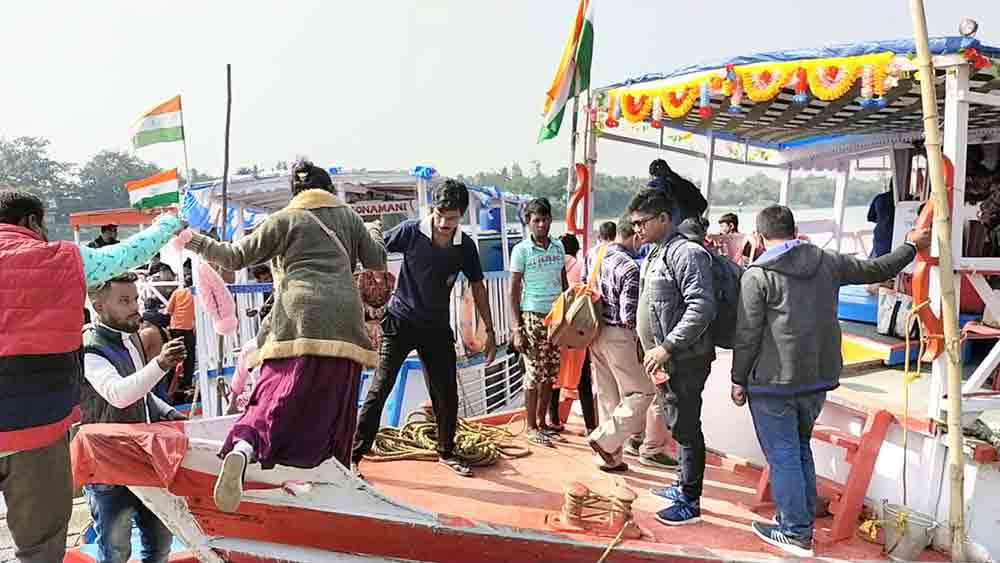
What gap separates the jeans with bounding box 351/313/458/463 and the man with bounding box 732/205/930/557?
5.47ft

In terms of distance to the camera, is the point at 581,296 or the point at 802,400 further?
the point at 581,296

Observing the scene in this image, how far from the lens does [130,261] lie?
2.69m

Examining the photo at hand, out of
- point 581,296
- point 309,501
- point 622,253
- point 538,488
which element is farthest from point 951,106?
point 309,501

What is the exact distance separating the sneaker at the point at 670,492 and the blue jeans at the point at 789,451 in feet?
1.71

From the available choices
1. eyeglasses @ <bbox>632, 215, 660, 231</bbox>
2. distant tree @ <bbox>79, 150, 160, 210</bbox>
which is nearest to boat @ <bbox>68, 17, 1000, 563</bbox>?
eyeglasses @ <bbox>632, 215, 660, 231</bbox>

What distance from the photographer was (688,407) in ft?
11.4

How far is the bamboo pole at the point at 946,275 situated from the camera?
9.83 ft

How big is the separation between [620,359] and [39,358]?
2983mm

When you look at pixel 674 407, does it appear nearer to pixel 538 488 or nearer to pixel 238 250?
pixel 538 488

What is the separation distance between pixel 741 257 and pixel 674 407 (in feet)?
16.1

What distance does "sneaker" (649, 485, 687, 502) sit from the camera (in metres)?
3.62

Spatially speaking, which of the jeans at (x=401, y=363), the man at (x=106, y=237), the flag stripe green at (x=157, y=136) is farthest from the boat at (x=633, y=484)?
the man at (x=106, y=237)

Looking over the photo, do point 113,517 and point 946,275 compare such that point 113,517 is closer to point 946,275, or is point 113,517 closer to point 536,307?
point 536,307

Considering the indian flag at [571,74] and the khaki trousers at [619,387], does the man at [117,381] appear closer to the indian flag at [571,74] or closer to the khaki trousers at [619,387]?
the khaki trousers at [619,387]
